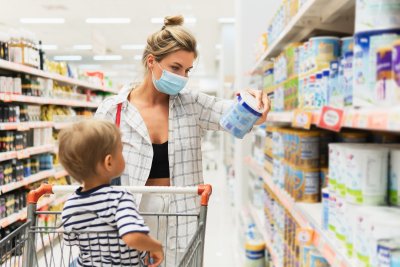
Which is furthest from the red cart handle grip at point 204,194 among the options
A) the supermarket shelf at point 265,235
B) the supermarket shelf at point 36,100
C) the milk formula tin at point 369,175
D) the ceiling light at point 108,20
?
the ceiling light at point 108,20

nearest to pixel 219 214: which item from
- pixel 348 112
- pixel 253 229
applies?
pixel 253 229

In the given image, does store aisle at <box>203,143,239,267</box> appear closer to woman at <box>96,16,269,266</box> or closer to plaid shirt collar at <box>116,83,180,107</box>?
woman at <box>96,16,269,266</box>

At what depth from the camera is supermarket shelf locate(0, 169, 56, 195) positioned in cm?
372

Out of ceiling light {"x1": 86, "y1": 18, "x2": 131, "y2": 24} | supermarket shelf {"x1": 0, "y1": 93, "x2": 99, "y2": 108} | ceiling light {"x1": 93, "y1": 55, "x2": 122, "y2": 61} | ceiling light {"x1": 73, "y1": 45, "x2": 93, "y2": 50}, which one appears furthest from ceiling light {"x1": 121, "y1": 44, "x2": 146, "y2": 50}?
supermarket shelf {"x1": 0, "y1": 93, "x2": 99, "y2": 108}

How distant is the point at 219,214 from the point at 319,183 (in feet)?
13.3

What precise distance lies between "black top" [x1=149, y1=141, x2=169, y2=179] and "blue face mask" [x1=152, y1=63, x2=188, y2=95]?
0.23 m

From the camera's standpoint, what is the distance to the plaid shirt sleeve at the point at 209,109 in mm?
1936

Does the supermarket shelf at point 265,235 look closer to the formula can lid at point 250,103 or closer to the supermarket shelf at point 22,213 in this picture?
the formula can lid at point 250,103

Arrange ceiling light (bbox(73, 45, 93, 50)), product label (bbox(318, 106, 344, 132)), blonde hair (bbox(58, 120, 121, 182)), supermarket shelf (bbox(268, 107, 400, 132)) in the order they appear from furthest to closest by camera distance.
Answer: ceiling light (bbox(73, 45, 93, 50)) → product label (bbox(318, 106, 344, 132)) → blonde hair (bbox(58, 120, 121, 182)) → supermarket shelf (bbox(268, 107, 400, 132))

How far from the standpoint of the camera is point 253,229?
3594mm

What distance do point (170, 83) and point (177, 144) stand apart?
261mm

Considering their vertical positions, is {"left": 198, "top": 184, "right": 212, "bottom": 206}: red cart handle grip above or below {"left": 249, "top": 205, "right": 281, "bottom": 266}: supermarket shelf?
above

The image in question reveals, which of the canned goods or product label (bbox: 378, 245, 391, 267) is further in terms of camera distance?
the canned goods

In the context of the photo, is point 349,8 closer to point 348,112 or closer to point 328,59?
point 328,59
